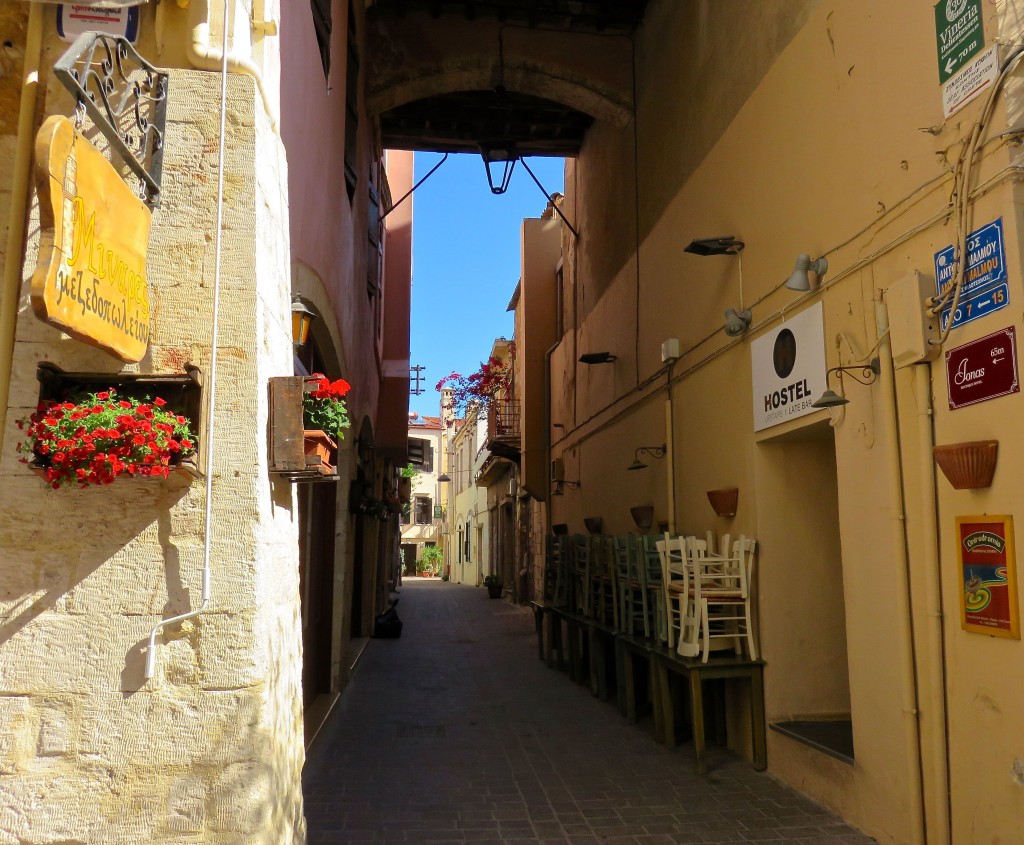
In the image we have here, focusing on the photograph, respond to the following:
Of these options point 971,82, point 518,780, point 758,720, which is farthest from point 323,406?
point 758,720

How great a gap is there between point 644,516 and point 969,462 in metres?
5.33

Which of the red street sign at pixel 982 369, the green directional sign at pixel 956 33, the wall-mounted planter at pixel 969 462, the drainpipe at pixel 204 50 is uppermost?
the green directional sign at pixel 956 33

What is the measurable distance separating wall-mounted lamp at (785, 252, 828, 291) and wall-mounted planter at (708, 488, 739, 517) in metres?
1.84

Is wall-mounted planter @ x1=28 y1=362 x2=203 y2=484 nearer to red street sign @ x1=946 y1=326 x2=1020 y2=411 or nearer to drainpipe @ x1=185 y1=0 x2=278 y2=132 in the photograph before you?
drainpipe @ x1=185 y1=0 x2=278 y2=132

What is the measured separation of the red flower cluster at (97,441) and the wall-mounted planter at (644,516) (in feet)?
21.9

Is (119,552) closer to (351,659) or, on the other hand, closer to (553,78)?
(351,659)

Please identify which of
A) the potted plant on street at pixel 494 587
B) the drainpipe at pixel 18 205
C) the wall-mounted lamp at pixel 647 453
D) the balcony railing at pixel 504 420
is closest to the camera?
the drainpipe at pixel 18 205

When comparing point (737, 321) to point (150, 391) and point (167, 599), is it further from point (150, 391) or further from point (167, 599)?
point (167, 599)

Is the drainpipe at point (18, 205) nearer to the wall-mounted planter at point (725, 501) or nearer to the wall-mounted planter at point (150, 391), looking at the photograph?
the wall-mounted planter at point (150, 391)

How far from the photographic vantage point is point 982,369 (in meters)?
3.88

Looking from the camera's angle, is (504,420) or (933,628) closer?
(933,628)

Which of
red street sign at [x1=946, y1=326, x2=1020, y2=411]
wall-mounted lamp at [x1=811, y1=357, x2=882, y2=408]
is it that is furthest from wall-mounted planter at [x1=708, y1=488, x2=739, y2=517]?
red street sign at [x1=946, y1=326, x2=1020, y2=411]

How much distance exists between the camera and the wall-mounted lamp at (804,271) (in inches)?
212

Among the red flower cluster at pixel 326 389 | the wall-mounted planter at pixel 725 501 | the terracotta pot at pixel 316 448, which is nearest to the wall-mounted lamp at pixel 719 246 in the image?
the wall-mounted planter at pixel 725 501
